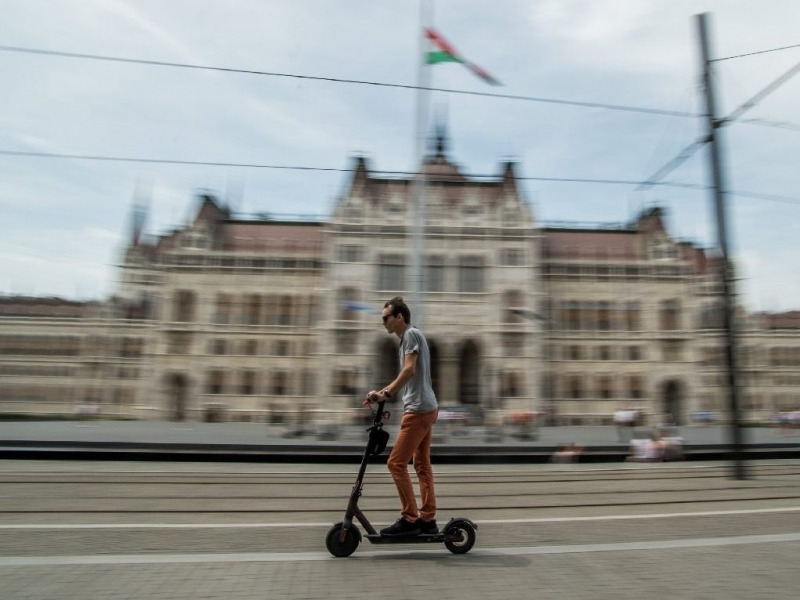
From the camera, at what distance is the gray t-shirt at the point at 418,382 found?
153 inches

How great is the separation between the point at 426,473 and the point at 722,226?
8.12 metres

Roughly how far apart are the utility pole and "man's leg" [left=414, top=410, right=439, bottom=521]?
7.10 m

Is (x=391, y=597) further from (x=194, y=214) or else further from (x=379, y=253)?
(x=194, y=214)

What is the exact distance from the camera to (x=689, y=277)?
4184 cm

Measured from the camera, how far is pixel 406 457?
389 centimetres

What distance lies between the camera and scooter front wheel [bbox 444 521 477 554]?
12.8 ft

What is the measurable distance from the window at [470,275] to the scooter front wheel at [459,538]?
34.9 metres

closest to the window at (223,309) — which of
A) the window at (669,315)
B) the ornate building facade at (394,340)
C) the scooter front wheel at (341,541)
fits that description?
the ornate building facade at (394,340)

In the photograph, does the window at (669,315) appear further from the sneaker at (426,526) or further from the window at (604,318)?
the sneaker at (426,526)

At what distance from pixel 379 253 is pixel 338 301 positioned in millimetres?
4385

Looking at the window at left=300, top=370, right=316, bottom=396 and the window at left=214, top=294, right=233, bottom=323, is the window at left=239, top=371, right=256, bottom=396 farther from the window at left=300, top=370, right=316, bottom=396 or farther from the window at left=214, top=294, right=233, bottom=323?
the window at left=214, top=294, right=233, bottom=323

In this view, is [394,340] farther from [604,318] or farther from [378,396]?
[378,396]

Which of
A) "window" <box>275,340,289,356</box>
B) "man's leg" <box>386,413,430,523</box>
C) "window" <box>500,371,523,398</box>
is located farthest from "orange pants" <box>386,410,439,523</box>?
"window" <box>275,340,289,356</box>

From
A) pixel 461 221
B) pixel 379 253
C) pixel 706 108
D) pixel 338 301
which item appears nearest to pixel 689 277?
pixel 461 221
